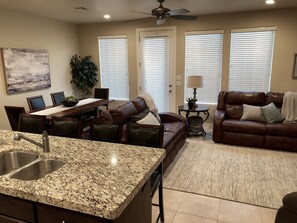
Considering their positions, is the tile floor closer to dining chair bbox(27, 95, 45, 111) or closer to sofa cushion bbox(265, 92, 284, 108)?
sofa cushion bbox(265, 92, 284, 108)

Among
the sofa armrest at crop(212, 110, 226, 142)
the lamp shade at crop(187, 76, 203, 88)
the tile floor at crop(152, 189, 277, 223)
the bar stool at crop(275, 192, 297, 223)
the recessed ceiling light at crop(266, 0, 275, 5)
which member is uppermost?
the recessed ceiling light at crop(266, 0, 275, 5)

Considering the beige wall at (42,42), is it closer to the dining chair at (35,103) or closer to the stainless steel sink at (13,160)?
the dining chair at (35,103)

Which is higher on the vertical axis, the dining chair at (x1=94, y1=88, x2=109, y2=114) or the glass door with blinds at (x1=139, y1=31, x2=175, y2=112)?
the glass door with blinds at (x1=139, y1=31, x2=175, y2=112)

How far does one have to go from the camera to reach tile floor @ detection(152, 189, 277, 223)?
8.32 ft

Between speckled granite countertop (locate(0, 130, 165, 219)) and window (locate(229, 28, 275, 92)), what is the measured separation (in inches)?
172

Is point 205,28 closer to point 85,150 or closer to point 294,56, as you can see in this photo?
point 294,56

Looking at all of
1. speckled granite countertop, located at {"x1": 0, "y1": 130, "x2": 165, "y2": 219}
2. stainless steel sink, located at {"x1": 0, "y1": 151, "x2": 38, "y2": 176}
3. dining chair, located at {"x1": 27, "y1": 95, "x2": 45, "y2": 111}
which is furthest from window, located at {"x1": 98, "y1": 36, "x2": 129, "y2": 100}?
stainless steel sink, located at {"x1": 0, "y1": 151, "x2": 38, "y2": 176}

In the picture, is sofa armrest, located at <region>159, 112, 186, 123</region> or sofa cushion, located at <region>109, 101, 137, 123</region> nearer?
sofa cushion, located at <region>109, 101, 137, 123</region>

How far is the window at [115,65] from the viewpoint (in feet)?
21.6

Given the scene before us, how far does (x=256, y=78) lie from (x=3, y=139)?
5186mm

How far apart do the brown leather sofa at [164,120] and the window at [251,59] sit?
80.6 inches

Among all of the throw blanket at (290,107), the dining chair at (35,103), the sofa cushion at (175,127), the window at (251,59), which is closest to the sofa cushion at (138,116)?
the sofa cushion at (175,127)

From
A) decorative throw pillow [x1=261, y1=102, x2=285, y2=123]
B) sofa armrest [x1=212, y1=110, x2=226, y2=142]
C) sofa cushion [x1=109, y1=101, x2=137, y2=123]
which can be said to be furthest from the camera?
sofa armrest [x1=212, y1=110, x2=226, y2=142]

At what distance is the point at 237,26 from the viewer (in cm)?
545
